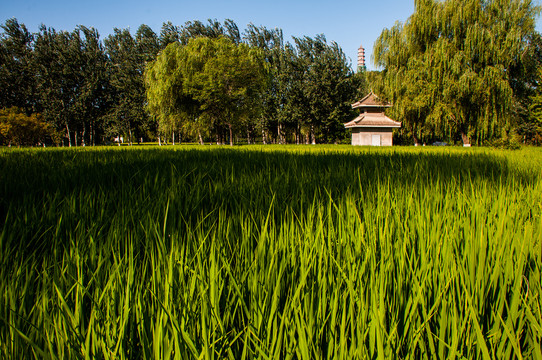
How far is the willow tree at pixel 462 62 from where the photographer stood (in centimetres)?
1451

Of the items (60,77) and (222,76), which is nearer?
(222,76)

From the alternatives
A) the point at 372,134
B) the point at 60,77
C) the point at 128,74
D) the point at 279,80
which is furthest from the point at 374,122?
the point at 60,77

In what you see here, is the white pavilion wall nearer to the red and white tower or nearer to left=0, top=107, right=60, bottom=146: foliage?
left=0, top=107, right=60, bottom=146: foliage

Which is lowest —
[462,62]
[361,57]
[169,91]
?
[462,62]

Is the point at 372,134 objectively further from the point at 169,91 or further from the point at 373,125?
the point at 169,91

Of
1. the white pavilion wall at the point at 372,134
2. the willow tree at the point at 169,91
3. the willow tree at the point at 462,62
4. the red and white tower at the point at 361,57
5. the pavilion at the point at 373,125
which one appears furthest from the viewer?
the red and white tower at the point at 361,57

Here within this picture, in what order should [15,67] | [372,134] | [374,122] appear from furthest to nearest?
[15,67] → [372,134] → [374,122]

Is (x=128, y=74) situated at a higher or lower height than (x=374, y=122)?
higher

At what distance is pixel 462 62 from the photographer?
1494cm

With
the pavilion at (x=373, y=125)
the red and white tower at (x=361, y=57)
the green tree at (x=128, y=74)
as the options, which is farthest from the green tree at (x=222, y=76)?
the red and white tower at (x=361, y=57)

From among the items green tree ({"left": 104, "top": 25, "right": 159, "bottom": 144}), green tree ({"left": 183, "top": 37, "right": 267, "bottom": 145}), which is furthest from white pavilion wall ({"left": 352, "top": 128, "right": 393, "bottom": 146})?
green tree ({"left": 104, "top": 25, "right": 159, "bottom": 144})

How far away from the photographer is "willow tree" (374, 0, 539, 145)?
1451 centimetres

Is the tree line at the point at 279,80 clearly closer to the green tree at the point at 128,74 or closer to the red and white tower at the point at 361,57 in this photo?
the green tree at the point at 128,74

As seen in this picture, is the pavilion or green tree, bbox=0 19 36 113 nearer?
the pavilion
